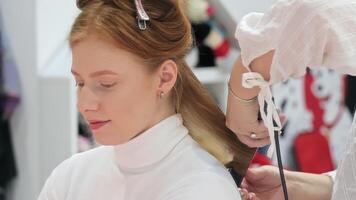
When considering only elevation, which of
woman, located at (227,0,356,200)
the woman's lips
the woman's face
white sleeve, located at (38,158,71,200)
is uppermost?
woman, located at (227,0,356,200)

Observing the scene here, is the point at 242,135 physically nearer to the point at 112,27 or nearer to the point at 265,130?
the point at 265,130

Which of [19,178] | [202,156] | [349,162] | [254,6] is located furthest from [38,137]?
[349,162]

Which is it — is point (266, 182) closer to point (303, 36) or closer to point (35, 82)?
point (303, 36)

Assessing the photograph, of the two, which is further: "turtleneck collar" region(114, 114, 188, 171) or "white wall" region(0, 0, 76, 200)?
"white wall" region(0, 0, 76, 200)

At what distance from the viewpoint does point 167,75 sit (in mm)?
1032

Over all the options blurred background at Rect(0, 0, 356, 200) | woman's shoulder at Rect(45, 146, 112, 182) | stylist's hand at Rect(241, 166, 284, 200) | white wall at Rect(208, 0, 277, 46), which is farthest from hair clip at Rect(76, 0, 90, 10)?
white wall at Rect(208, 0, 277, 46)

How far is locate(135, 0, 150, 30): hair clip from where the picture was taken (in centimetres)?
96

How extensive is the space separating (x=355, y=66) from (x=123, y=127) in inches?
15.4

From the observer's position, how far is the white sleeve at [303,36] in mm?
784

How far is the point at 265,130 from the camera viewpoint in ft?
3.16

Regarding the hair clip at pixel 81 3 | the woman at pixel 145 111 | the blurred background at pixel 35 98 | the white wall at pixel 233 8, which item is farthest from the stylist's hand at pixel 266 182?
the white wall at pixel 233 8

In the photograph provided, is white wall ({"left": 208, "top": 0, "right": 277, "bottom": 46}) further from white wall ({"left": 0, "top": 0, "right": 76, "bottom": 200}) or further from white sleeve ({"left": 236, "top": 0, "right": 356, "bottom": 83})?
white sleeve ({"left": 236, "top": 0, "right": 356, "bottom": 83})

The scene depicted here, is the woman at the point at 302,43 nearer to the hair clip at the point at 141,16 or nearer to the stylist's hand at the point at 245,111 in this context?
the stylist's hand at the point at 245,111

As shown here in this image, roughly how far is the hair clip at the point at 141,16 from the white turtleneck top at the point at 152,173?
0.55 ft
